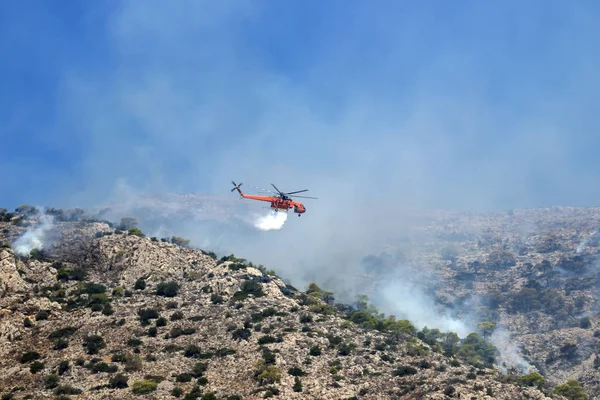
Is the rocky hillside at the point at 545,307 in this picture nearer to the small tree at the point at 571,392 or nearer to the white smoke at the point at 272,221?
the small tree at the point at 571,392

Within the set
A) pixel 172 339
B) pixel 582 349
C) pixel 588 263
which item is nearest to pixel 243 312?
pixel 172 339

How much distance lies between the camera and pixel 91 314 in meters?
96.1

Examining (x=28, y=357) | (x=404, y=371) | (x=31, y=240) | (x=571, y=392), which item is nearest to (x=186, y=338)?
(x=28, y=357)

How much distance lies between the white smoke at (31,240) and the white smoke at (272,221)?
45.0 m

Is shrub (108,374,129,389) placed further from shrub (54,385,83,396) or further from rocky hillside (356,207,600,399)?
rocky hillside (356,207,600,399)

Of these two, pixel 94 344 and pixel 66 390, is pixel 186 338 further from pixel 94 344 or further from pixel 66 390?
pixel 66 390

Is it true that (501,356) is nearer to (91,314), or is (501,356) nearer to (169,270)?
(169,270)

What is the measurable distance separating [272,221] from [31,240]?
162ft

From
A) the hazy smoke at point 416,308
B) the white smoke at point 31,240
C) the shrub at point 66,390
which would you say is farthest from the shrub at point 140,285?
the hazy smoke at point 416,308

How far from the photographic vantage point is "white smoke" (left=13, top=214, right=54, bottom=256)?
118312 mm

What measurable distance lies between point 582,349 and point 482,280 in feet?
228

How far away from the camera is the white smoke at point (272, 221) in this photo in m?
122

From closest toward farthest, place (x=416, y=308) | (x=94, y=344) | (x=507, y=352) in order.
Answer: (x=94, y=344)
(x=507, y=352)
(x=416, y=308)

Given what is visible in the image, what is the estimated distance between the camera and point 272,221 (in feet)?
414
